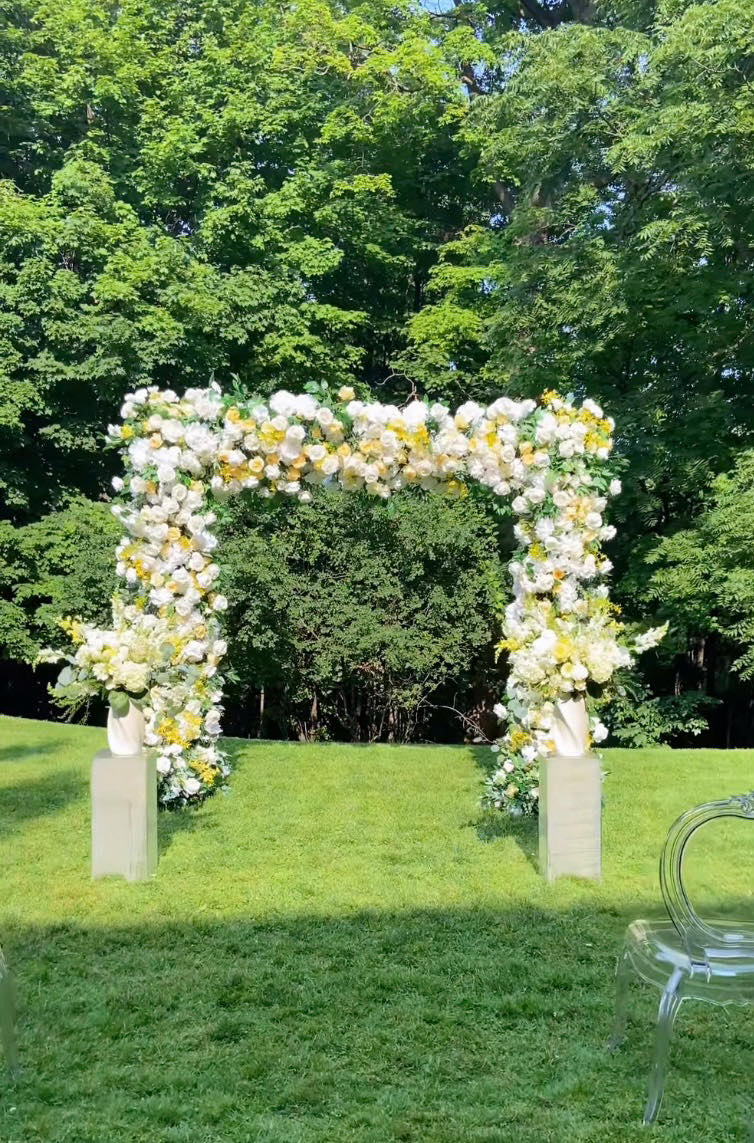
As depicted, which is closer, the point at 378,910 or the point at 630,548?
the point at 378,910

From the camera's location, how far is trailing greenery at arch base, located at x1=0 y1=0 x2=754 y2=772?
9703 millimetres

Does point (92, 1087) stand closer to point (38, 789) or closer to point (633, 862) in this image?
point (633, 862)

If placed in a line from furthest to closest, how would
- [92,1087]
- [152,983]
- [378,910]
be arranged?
[378,910], [152,983], [92,1087]

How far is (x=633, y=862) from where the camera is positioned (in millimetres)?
4738

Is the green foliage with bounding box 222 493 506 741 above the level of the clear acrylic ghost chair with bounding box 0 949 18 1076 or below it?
above

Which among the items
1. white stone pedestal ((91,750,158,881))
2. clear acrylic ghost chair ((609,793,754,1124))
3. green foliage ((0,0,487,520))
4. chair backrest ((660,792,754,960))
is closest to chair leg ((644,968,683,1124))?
clear acrylic ghost chair ((609,793,754,1124))

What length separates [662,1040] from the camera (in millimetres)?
2350

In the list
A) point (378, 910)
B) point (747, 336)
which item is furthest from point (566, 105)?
point (378, 910)

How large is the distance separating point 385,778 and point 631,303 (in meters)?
6.12

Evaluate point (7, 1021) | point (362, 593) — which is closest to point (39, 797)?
point (7, 1021)

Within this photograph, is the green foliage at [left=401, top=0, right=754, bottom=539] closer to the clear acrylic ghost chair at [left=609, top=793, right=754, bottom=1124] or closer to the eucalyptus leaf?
the eucalyptus leaf

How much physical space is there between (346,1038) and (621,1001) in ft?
2.75

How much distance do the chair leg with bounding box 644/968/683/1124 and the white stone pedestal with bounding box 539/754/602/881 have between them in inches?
76.9

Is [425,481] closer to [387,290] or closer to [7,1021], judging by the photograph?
[7,1021]
